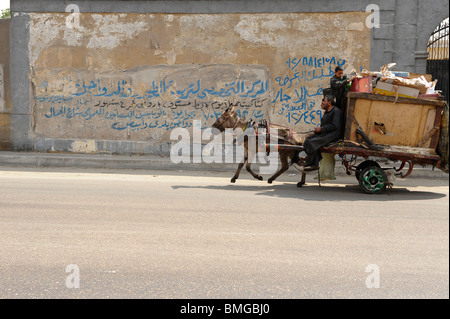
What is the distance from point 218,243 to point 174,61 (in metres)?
10.6

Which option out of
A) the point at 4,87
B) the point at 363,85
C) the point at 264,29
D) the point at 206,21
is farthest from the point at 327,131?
the point at 4,87

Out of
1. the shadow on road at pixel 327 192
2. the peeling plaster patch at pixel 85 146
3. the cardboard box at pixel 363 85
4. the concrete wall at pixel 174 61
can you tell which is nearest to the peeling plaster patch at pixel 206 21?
the concrete wall at pixel 174 61

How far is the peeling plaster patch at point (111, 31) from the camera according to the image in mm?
15219

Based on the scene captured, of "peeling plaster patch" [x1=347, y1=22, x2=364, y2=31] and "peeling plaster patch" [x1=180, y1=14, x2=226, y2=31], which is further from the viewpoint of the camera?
"peeling plaster patch" [x1=180, y1=14, x2=226, y2=31]

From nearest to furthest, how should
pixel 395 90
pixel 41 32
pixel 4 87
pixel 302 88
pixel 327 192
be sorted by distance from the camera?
pixel 395 90 < pixel 327 192 < pixel 302 88 < pixel 41 32 < pixel 4 87

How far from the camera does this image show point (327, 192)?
9.44 m

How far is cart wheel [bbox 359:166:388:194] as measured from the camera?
9.09 m

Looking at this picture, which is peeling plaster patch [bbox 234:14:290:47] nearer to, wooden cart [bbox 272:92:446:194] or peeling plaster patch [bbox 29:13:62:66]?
peeling plaster patch [bbox 29:13:62:66]

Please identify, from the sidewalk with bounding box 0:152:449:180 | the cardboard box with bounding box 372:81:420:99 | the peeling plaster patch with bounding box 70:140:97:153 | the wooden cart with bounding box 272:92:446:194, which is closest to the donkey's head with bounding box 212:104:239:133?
the wooden cart with bounding box 272:92:446:194

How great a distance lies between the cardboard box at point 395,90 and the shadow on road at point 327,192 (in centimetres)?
180

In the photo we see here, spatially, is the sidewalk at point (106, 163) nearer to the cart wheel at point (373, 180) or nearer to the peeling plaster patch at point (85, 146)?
the peeling plaster patch at point (85, 146)

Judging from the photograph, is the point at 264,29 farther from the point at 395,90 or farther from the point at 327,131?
the point at 395,90

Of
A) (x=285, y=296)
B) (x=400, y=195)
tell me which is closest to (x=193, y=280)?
(x=285, y=296)

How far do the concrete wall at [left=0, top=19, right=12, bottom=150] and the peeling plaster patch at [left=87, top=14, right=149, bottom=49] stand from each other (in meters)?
2.73
